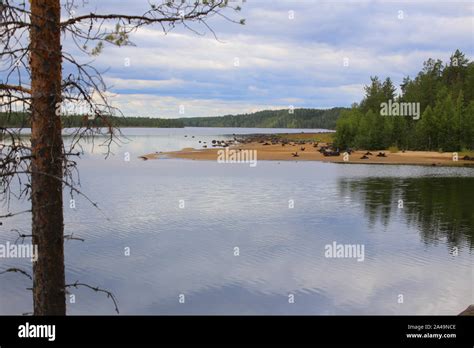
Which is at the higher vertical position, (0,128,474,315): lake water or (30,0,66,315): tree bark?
(30,0,66,315): tree bark

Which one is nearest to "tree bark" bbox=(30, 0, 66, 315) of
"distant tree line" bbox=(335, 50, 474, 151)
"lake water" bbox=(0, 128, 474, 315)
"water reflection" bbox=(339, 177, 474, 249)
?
"lake water" bbox=(0, 128, 474, 315)

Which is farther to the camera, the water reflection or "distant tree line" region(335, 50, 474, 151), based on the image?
"distant tree line" region(335, 50, 474, 151)

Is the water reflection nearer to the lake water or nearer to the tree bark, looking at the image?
the lake water

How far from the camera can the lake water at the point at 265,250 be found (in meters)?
16.8

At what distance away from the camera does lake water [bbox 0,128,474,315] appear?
55.2 feet

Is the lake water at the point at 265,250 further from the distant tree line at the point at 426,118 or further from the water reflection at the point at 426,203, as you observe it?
the distant tree line at the point at 426,118

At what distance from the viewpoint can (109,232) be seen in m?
27.3

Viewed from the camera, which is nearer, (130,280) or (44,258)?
(44,258)

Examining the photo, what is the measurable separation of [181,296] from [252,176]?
39793 mm

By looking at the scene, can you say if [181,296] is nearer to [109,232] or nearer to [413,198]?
[109,232]

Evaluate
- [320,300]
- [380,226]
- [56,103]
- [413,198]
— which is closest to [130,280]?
[320,300]

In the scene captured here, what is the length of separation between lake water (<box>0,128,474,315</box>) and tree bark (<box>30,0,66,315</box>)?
30.4ft

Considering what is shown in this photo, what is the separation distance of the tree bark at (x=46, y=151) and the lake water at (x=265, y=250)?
925 cm
